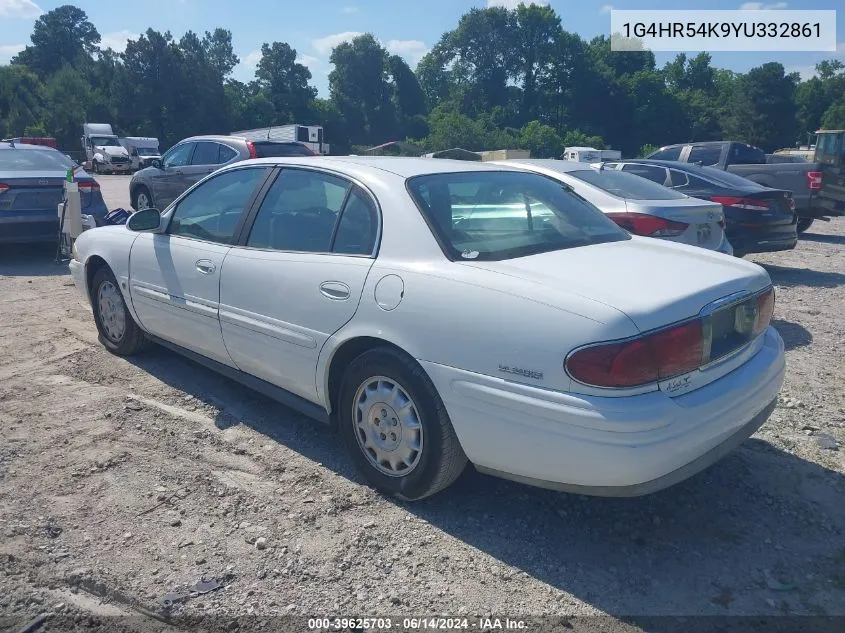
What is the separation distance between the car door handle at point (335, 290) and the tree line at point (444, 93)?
179 ft

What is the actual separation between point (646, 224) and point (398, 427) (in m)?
4.22

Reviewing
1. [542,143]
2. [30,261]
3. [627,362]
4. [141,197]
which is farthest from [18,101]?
[627,362]

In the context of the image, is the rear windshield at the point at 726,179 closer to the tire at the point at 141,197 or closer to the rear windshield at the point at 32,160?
the rear windshield at the point at 32,160

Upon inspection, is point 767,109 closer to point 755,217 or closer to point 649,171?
point 649,171

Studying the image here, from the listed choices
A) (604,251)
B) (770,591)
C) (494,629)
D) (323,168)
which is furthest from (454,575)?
(323,168)

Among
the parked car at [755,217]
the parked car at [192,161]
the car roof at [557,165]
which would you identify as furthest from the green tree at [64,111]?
the parked car at [755,217]

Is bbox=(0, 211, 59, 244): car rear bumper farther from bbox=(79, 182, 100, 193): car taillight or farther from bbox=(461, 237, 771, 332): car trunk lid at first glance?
bbox=(461, 237, 771, 332): car trunk lid

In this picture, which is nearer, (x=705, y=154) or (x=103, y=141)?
(x=705, y=154)

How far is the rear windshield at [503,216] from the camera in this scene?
332 centimetres

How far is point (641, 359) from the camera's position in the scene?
264 cm

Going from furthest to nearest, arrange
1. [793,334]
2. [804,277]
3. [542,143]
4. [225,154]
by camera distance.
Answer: [542,143], [225,154], [804,277], [793,334]

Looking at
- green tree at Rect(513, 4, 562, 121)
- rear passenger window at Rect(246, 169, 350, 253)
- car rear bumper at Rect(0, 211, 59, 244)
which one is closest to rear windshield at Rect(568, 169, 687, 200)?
rear passenger window at Rect(246, 169, 350, 253)

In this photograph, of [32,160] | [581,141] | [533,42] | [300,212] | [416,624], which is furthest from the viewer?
[533,42]

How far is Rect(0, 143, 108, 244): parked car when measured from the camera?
9.00 meters
